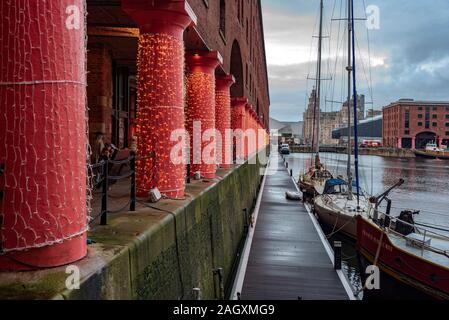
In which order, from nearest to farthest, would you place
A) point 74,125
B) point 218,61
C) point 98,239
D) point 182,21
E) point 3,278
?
point 3,278 → point 74,125 → point 98,239 → point 182,21 → point 218,61

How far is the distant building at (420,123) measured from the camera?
109 metres

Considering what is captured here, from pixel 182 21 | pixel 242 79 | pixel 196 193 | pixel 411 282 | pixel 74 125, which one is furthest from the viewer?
pixel 242 79

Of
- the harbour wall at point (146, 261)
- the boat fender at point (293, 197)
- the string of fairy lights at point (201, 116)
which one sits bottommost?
the boat fender at point (293, 197)

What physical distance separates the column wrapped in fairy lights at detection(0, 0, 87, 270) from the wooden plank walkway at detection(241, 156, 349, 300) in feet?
18.5

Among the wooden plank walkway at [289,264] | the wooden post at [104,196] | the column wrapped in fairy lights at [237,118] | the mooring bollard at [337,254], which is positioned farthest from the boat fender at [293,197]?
the wooden post at [104,196]

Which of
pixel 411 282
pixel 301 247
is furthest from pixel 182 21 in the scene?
pixel 301 247

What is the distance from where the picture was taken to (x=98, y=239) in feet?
13.3

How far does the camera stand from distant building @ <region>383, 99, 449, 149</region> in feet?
357

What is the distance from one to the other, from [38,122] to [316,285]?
8465 mm

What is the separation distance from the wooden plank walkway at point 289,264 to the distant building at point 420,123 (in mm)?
103868

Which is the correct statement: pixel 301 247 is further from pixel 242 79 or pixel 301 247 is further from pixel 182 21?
pixel 242 79

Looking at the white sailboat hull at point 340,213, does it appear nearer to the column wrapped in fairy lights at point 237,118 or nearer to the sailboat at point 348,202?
the sailboat at point 348,202

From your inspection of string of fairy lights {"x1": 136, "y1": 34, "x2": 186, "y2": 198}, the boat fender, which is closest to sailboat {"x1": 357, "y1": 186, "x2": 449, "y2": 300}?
string of fairy lights {"x1": 136, "y1": 34, "x2": 186, "y2": 198}

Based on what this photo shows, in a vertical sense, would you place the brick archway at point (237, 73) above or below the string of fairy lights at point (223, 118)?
above
